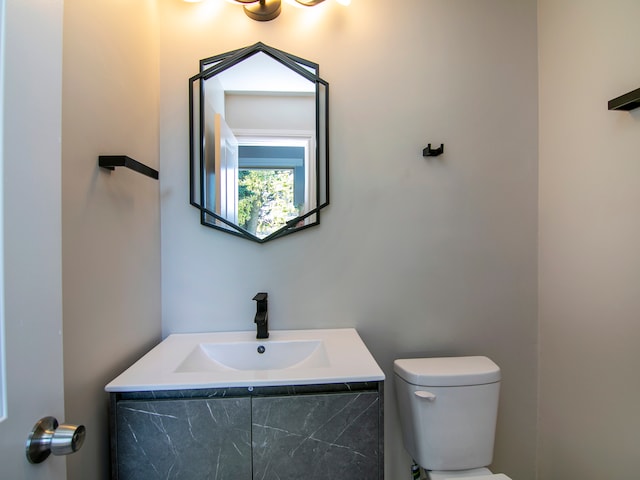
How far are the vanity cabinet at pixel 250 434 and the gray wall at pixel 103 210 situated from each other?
4.9 inches

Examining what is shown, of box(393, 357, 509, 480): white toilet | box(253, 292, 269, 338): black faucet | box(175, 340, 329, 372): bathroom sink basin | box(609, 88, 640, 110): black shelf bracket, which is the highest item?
box(609, 88, 640, 110): black shelf bracket

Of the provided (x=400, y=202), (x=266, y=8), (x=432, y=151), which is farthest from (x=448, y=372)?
(x=266, y=8)

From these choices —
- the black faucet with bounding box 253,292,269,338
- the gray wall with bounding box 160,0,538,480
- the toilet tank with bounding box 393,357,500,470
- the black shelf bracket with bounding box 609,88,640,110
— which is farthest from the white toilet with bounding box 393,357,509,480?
the black shelf bracket with bounding box 609,88,640,110

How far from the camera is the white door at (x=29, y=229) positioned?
1.50 ft

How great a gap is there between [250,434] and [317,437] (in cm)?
19

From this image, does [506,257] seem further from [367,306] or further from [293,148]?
[293,148]

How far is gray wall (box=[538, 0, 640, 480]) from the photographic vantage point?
3.59ft

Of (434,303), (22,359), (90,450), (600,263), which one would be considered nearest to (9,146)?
(22,359)

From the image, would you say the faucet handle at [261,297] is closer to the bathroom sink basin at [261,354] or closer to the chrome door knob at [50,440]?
the bathroom sink basin at [261,354]

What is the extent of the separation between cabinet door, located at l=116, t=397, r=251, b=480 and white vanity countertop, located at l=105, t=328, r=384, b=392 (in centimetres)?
6

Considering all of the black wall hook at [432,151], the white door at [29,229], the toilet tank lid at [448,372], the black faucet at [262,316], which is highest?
the black wall hook at [432,151]

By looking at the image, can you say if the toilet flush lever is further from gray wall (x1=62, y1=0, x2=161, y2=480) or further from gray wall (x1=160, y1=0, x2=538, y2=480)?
gray wall (x1=62, y1=0, x2=161, y2=480)

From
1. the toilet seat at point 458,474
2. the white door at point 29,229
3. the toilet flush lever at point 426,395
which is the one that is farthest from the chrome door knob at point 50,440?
the toilet seat at point 458,474

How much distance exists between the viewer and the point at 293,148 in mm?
1418
